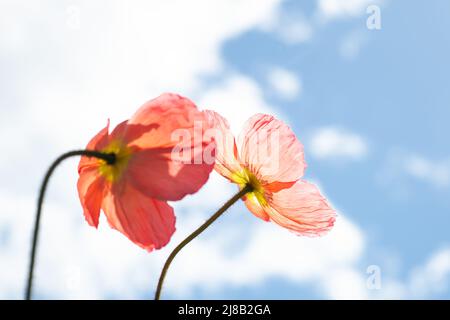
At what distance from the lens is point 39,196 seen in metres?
0.60

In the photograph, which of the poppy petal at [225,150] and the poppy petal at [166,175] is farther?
the poppy petal at [225,150]

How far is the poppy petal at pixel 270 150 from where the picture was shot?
935mm

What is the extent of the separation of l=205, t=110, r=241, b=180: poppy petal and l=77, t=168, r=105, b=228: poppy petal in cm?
17

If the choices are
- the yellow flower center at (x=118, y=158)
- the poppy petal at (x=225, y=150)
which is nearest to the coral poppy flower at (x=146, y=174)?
the yellow flower center at (x=118, y=158)

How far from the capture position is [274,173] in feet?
3.10

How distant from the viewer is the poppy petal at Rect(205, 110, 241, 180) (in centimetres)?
90

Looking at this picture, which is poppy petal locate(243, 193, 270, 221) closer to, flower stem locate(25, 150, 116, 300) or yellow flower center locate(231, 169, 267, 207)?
yellow flower center locate(231, 169, 267, 207)

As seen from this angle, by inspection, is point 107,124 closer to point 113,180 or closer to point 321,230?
point 113,180

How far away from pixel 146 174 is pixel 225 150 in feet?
0.76

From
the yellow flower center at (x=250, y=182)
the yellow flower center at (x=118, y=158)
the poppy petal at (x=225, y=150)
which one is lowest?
the yellow flower center at (x=118, y=158)

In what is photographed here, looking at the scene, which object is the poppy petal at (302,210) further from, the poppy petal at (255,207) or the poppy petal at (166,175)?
the poppy petal at (166,175)

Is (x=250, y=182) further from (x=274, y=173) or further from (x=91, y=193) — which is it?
(x=91, y=193)
